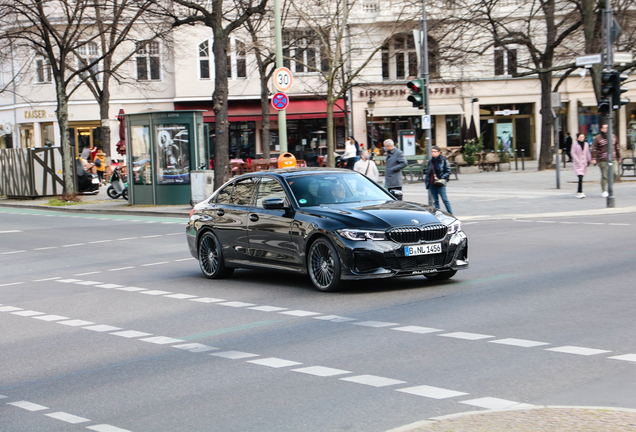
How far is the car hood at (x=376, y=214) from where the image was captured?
34.1 ft

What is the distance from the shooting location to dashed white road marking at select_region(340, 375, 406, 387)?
6.15 m

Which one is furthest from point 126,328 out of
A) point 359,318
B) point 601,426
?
point 601,426

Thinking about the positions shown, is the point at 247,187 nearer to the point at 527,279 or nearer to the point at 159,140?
the point at 527,279

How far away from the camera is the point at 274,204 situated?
11.2 metres

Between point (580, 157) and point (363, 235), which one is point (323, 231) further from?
point (580, 157)

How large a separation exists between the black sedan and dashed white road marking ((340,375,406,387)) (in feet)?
12.8

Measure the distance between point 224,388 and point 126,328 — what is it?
3.16m

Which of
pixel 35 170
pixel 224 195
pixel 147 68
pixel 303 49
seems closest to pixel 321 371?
pixel 224 195

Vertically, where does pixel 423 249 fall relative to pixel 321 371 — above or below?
above

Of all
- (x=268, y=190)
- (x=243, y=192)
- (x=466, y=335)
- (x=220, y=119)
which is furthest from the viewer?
(x=220, y=119)

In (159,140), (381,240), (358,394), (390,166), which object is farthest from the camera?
(159,140)

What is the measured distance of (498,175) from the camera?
1537 inches

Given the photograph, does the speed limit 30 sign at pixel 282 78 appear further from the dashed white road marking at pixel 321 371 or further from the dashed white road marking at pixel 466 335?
the dashed white road marking at pixel 321 371

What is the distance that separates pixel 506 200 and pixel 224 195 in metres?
13.9
